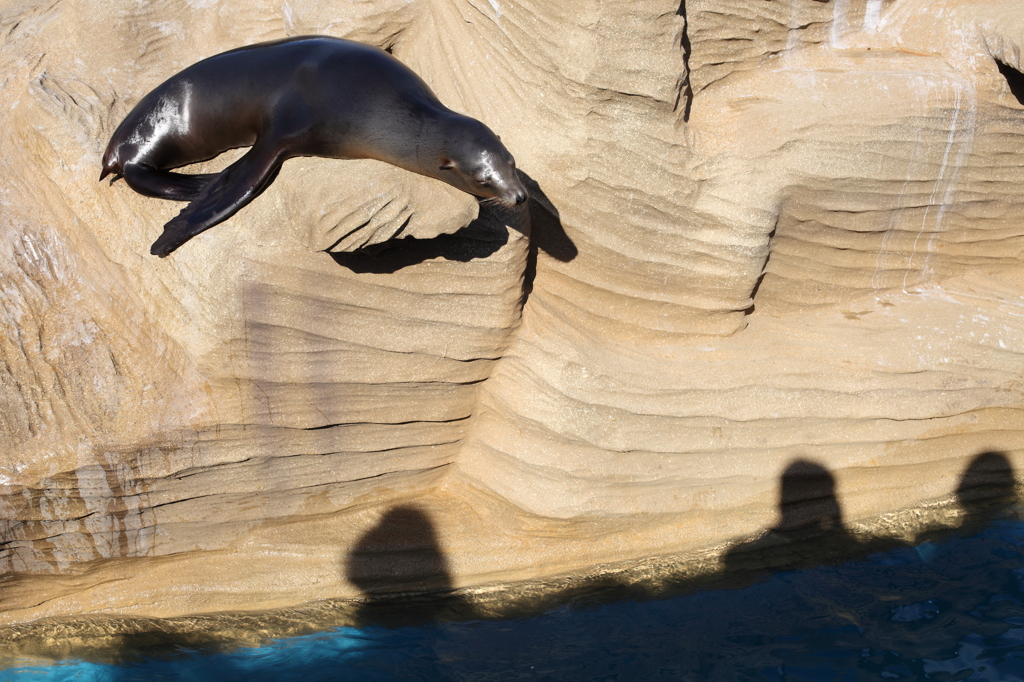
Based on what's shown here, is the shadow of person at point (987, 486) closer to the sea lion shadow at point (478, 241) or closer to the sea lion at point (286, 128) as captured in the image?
the sea lion shadow at point (478, 241)

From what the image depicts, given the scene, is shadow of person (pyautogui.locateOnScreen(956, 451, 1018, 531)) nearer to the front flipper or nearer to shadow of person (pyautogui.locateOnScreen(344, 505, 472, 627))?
shadow of person (pyautogui.locateOnScreen(344, 505, 472, 627))

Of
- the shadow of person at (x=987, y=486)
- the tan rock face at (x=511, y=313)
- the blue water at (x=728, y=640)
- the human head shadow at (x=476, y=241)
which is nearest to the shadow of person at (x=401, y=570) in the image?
the tan rock face at (x=511, y=313)

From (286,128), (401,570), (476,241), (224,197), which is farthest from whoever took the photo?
(401,570)

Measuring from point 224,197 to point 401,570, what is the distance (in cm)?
188

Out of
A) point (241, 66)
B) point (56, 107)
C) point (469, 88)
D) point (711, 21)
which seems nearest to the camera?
point (241, 66)

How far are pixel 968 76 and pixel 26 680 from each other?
545 cm

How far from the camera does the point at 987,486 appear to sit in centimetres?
440

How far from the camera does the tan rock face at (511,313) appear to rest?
3588 mm

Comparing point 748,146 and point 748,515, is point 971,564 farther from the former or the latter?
point 748,146

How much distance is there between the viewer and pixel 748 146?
4.23 metres

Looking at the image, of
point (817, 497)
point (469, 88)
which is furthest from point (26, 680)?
point (817, 497)

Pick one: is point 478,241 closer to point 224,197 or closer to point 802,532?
point 224,197

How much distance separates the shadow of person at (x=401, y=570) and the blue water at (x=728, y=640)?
0.16m

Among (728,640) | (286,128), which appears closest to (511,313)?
(286,128)
